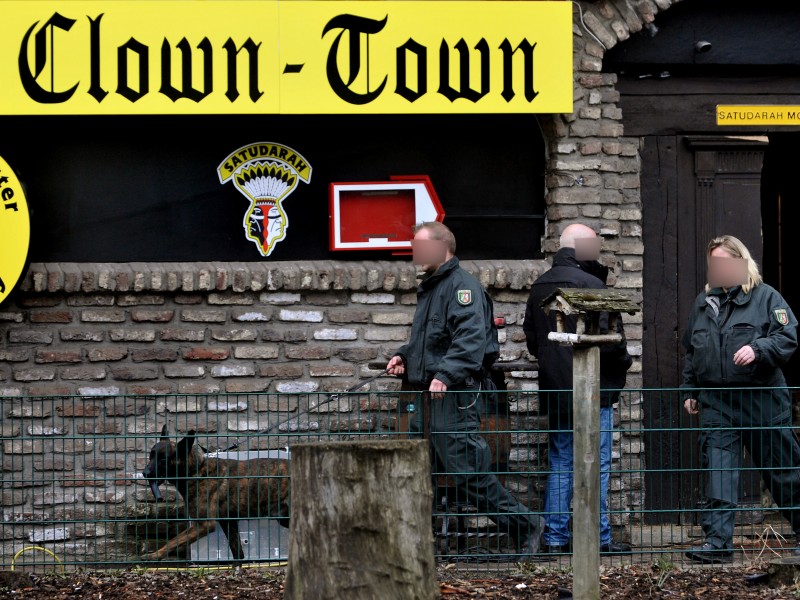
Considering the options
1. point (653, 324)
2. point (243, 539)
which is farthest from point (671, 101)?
point (243, 539)

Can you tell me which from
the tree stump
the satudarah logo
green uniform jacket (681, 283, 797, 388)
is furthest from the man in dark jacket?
the tree stump

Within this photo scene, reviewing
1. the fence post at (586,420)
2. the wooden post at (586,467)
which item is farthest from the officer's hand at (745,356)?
the wooden post at (586,467)

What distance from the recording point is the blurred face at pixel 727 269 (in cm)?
677

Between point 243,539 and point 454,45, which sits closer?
point 243,539

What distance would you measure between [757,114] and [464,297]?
9.26ft

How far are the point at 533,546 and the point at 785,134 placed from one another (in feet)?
12.0

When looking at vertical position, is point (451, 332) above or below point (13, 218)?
below

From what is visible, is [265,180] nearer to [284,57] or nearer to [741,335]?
[284,57]

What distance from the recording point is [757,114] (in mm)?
8234

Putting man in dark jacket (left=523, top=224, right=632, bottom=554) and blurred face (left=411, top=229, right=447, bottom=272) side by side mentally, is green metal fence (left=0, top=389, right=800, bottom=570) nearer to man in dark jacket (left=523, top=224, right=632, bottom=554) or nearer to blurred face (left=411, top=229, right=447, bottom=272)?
man in dark jacket (left=523, top=224, right=632, bottom=554)

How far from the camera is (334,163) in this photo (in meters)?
7.91

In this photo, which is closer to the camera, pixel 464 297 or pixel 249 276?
pixel 464 297

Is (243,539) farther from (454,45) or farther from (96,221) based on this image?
(454,45)

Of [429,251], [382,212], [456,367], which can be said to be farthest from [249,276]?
[456,367]
